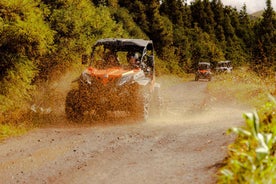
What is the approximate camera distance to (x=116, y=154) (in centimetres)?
699

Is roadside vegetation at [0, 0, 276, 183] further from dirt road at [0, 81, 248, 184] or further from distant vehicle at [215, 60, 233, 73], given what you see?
distant vehicle at [215, 60, 233, 73]

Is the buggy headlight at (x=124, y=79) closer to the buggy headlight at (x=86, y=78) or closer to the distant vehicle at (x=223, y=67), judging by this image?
the buggy headlight at (x=86, y=78)

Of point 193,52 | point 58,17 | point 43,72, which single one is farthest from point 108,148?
point 193,52

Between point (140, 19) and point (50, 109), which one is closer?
point (50, 109)

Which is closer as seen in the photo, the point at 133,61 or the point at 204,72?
the point at 133,61

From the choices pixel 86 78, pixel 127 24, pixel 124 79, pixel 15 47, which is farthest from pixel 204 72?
pixel 15 47

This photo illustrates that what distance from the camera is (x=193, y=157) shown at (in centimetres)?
619

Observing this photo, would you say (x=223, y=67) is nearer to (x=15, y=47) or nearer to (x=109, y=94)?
(x=109, y=94)

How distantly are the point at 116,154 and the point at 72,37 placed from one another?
433 inches

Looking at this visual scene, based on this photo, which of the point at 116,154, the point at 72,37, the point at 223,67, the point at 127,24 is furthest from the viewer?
the point at 223,67

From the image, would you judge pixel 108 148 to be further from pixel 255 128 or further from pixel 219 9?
pixel 219 9

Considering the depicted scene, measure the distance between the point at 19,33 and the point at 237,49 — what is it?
70.6 m

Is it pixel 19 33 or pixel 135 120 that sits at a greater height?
pixel 19 33

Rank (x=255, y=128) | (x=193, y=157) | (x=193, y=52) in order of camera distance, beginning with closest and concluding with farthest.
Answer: (x=255, y=128), (x=193, y=157), (x=193, y=52)
